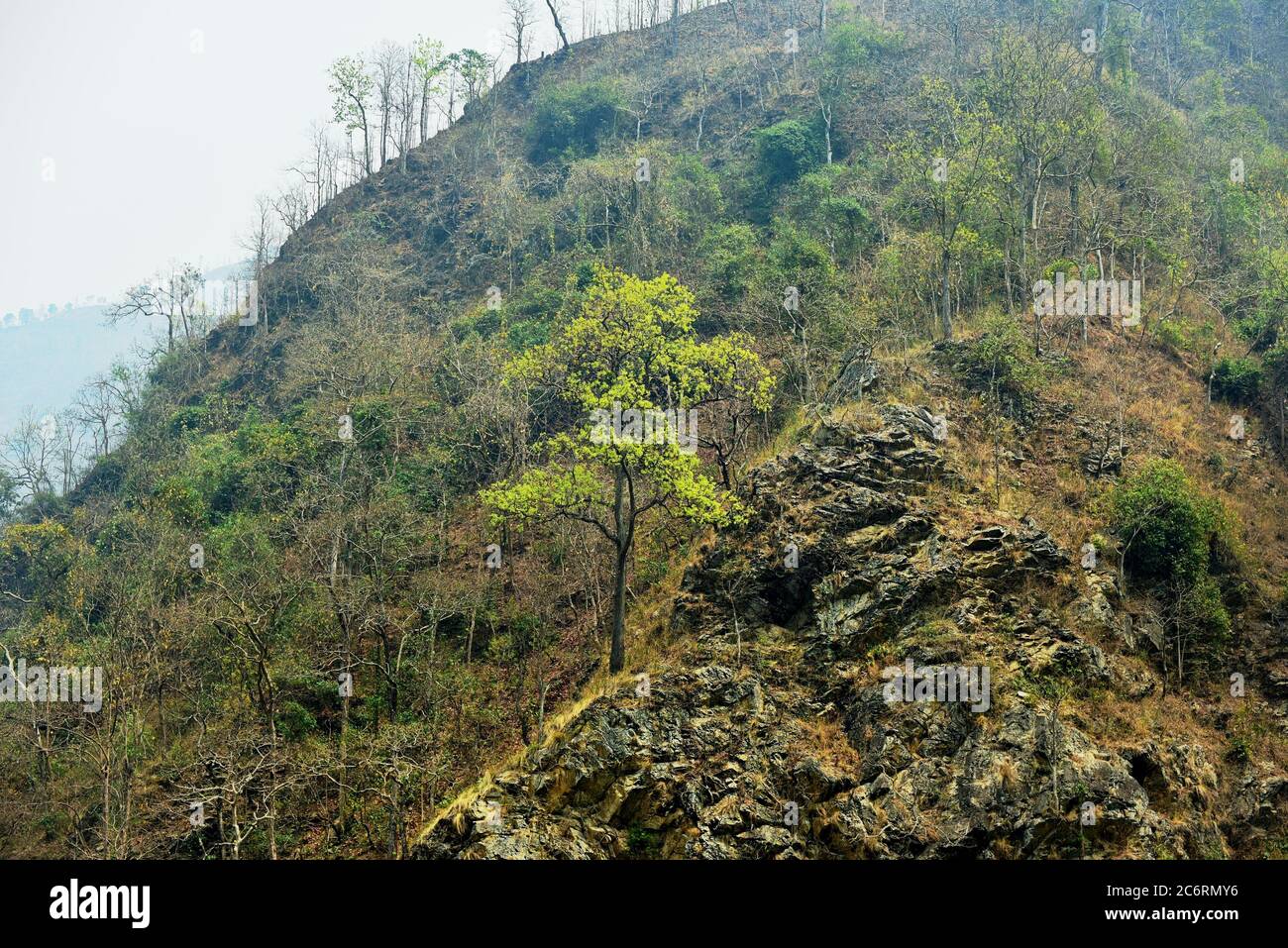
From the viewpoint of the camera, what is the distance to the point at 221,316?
62719mm

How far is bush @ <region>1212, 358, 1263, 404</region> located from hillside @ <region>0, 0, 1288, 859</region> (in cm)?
13

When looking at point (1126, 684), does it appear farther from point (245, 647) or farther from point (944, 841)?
point (245, 647)

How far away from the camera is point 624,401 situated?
2212 cm

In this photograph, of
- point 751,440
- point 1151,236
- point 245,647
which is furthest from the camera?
point 1151,236

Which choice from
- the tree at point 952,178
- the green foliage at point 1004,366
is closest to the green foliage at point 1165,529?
the green foliage at point 1004,366

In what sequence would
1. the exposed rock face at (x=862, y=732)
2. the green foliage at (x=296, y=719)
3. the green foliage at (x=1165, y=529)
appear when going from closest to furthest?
the exposed rock face at (x=862, y=732) < the green foliage at (x=1165, y=529) < the green foliage at (x=296, y=719)

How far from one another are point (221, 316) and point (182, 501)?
30.3 m

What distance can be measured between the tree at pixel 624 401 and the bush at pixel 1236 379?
715 inches

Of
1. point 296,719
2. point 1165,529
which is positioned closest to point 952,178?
point 1165,529

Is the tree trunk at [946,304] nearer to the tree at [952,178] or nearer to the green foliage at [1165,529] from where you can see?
the tree at [952,178]

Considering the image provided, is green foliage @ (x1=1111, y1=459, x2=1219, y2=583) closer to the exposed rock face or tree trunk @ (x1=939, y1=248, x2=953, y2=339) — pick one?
the exposed rock face

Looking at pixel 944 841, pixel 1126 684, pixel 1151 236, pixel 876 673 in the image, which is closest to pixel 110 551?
pixel 876 673

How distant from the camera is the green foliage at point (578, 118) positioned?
202ft
